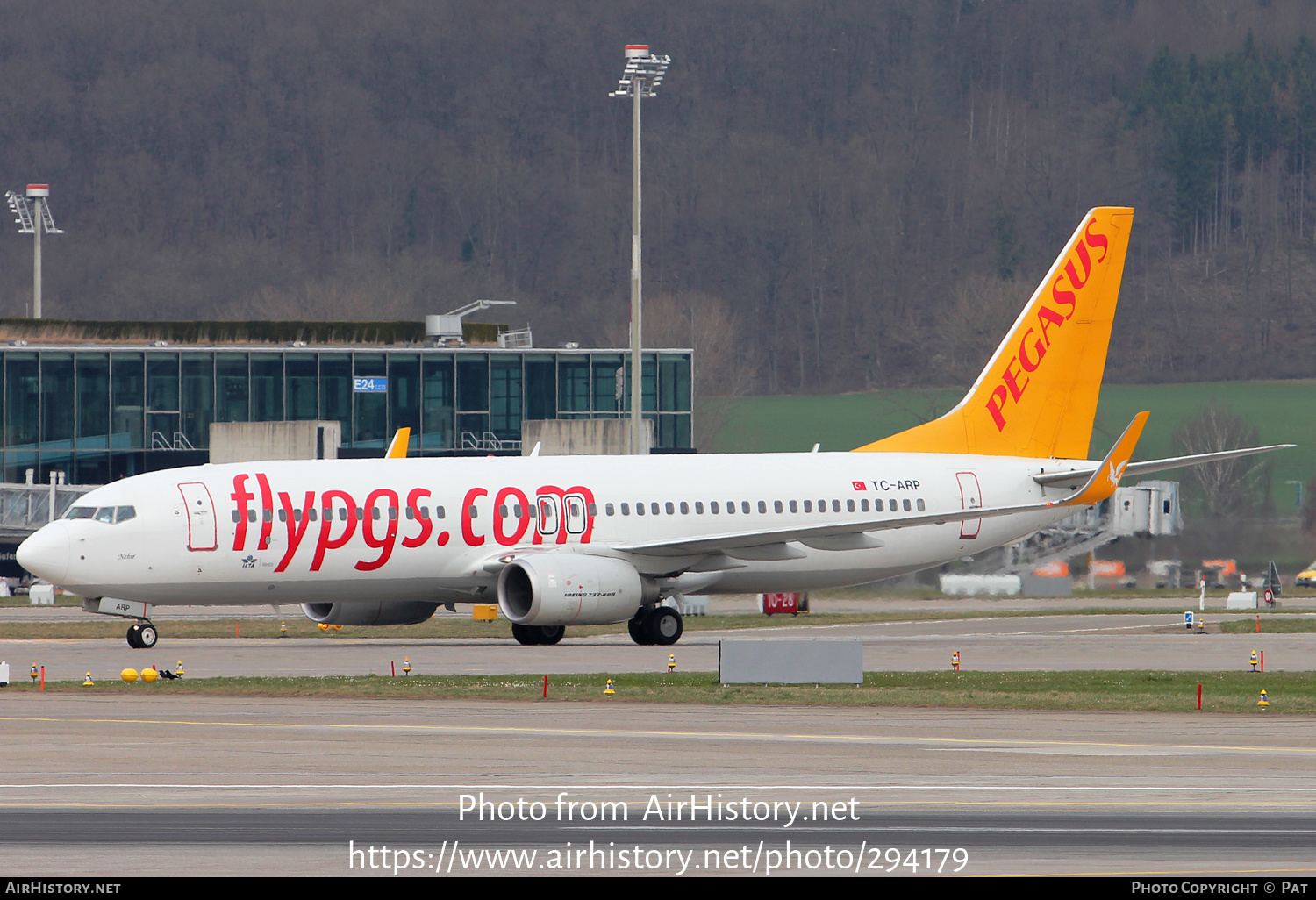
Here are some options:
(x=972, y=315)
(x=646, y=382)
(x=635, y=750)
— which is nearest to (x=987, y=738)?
(x=635, y=750)

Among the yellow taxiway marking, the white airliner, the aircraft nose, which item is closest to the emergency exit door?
the white airliner

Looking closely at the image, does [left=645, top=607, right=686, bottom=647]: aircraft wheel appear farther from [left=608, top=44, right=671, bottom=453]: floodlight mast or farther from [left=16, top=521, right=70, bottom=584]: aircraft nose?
[left=608, top=44, right=671, bottom=453]: floodlight mast

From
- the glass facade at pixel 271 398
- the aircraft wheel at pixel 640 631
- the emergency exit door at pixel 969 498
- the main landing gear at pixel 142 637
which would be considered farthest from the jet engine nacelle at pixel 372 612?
the glass facade at pixel 271 398

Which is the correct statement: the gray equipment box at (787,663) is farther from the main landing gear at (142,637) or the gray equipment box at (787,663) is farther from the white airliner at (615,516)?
the main landing gear at (142,637)

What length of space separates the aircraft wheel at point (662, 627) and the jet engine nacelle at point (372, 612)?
458cm

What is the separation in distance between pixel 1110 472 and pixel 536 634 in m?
12.5

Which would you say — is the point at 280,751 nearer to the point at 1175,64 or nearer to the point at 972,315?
the point at 972,315

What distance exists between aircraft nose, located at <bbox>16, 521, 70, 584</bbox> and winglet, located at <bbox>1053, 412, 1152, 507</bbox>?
66.6 ft

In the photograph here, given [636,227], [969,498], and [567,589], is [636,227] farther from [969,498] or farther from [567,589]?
[567,589]

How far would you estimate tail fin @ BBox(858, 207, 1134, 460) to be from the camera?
45.4 m

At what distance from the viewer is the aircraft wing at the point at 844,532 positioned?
39094 millimetres

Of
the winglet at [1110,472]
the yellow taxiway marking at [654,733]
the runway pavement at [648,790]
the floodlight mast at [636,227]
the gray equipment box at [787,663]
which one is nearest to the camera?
the runway pavement at [648,790]

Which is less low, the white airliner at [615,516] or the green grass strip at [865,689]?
the white airliner at [615,516]

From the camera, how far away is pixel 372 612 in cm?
4025
